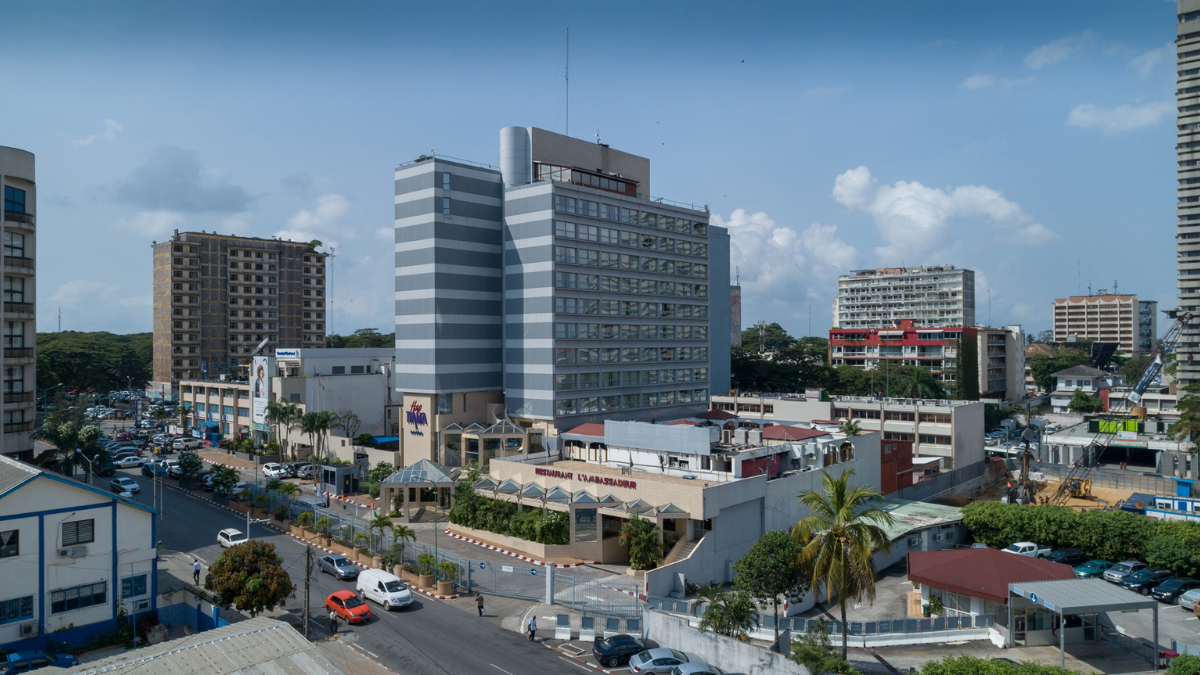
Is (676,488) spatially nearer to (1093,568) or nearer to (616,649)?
(616,649)

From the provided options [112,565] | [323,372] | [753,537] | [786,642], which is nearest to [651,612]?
[786,642]

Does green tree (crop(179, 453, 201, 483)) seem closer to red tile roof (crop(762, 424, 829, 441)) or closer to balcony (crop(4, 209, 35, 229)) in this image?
balcony (crop(4, 209, 35, 229))

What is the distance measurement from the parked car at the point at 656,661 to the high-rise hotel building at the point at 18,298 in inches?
2239

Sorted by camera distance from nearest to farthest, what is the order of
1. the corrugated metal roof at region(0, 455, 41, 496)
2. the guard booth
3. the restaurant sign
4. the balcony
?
the guard booth < the corrugated metal roof at region(0, 455, 41, 496) < the restaurant sign < the balcony

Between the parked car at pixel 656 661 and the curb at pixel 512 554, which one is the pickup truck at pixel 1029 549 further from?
the parked car at pixel 656 661

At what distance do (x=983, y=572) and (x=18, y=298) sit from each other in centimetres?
7343

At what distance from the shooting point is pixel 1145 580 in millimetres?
49531

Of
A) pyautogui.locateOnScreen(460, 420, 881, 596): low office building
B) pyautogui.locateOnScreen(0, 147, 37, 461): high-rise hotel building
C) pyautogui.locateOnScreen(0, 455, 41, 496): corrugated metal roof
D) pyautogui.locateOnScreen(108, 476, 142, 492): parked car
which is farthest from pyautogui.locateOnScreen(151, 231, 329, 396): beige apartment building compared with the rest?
pyautogui.locateOnScreen(0, 455, 41, 496): corrugated metal roof

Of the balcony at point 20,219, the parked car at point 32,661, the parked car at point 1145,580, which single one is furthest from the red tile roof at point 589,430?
the balcony at point 20,219

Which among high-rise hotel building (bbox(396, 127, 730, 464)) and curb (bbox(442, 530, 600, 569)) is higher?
high-rise hotel building (bbox(396, 127, 730, 464))

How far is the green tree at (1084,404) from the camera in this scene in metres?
129

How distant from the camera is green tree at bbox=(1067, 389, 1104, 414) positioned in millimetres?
128750

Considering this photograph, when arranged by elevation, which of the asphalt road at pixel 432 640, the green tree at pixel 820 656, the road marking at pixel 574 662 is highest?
the green tree at pixel 820 656

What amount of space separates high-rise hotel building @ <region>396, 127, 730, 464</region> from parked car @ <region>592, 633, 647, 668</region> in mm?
38656
